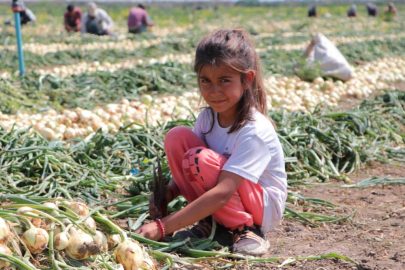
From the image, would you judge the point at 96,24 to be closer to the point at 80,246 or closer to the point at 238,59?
the point at 238,59

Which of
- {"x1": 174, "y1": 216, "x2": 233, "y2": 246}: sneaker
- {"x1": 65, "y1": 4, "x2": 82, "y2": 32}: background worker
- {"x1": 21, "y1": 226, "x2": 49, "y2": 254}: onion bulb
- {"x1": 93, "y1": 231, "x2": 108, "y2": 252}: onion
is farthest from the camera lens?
{"x1": 65, "y1": 4, "x2": 82, "y2": 32}: background worker

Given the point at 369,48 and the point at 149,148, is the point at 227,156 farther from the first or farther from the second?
the point at 369,48

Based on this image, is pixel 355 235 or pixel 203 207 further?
pixel 355 235

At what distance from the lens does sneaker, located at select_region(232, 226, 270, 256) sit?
2.30 m

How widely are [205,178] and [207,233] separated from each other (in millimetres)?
362

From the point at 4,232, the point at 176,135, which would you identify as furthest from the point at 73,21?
the point at 4,232

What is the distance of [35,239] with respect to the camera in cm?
173

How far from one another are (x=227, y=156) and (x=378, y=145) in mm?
2297

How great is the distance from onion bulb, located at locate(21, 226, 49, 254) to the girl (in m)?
0.55

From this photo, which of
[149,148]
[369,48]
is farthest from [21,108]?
[369,48]

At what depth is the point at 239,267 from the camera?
2215 millimetres

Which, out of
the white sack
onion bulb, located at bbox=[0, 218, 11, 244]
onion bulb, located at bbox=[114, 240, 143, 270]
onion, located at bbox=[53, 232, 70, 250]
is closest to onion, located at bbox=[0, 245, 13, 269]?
onion bulb, located at bbox=[0, 218, 11, 244]

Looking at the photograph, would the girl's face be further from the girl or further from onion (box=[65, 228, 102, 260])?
onion (box=[65, 228, 102, 260])

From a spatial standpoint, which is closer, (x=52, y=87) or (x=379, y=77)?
(x=52, y=87)
